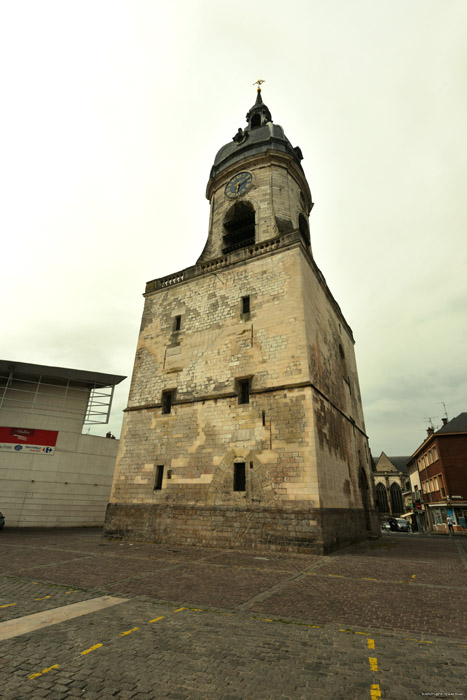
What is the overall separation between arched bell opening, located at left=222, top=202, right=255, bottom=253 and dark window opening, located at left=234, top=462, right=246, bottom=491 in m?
11.1

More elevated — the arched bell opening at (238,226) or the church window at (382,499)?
the arched bell opening at (238,226)

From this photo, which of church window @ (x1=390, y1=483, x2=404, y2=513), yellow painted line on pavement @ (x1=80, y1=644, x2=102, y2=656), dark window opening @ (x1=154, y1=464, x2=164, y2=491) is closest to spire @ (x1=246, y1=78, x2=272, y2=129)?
dark window opening @ (x1=154, y1=464, x2=164, y2=491)

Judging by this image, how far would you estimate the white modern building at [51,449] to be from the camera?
1827 cm

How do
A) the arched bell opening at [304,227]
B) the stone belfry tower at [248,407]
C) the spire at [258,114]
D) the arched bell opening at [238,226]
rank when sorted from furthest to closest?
the spire at [258,114] < the arched bell opening at [304,227] < the arched bell opening at [238,226] < the stone belfry tower at [248,407]

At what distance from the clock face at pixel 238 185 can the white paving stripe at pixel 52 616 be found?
18.8 metres

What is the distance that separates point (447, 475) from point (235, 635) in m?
29.4

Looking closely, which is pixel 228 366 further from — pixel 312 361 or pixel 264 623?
pixel 264 623

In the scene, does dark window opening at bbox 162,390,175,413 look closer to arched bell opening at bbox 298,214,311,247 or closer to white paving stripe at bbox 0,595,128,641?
white paving stripe at bbox 0,595,128,641

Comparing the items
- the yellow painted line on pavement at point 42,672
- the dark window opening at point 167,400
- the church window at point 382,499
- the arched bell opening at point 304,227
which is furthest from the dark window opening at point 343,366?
the church window at point 382,499

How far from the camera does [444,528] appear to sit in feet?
92.4

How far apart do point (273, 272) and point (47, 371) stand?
14077mm

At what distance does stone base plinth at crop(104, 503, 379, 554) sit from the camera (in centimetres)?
1015

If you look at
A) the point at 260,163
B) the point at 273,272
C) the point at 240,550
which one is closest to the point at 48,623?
the point at 240,550

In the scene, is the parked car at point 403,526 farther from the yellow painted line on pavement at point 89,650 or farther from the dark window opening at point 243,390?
the yellow painted line on pavement at point 89,650
